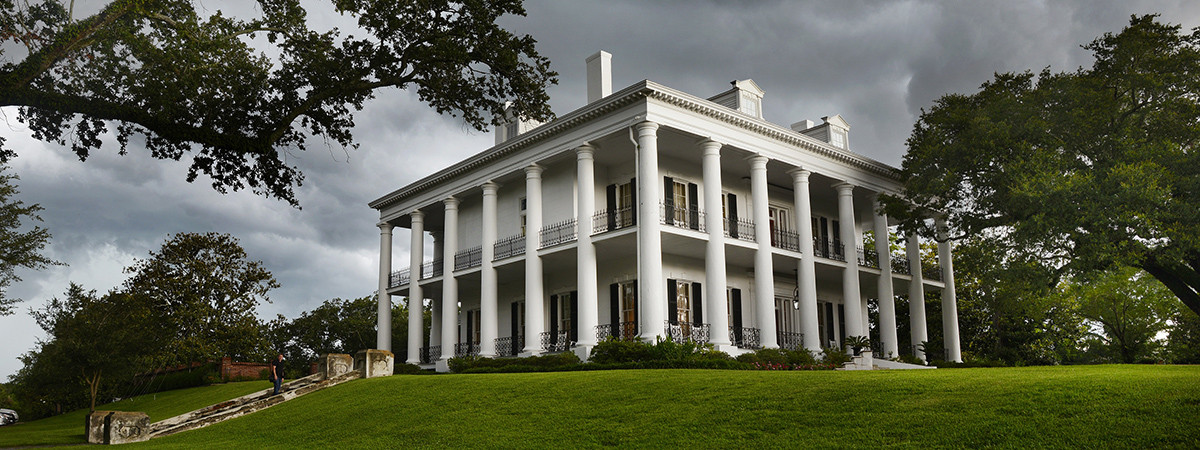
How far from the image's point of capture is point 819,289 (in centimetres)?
3334

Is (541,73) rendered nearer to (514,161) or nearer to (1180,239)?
(514,161)

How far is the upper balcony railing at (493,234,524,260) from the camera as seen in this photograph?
98.3ft

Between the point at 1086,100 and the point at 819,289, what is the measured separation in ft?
38.8

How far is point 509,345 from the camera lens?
30.8m

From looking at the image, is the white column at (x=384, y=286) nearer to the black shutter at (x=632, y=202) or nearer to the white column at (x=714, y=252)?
the black shutter at (x=632, y=202)

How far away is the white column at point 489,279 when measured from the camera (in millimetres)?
29312

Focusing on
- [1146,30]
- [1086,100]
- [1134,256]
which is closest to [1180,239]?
[1134,256]

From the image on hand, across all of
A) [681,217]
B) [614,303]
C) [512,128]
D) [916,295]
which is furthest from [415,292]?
[916,295]

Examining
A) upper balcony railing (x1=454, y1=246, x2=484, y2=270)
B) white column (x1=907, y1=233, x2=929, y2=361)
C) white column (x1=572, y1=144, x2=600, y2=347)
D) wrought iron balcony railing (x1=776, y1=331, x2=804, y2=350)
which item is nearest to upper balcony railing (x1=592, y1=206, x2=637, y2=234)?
white column (x1=572, y1=144, x2=600, y2=347)

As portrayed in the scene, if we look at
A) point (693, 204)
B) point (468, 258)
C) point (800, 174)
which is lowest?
point (468, 258)

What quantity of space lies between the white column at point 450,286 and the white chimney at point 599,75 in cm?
749

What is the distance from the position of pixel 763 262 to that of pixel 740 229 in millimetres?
3792

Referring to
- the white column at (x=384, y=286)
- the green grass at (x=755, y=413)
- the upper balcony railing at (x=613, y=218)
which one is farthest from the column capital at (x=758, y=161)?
the white column at (x=384, y=286)

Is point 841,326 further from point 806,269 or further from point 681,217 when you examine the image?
point 681,217
